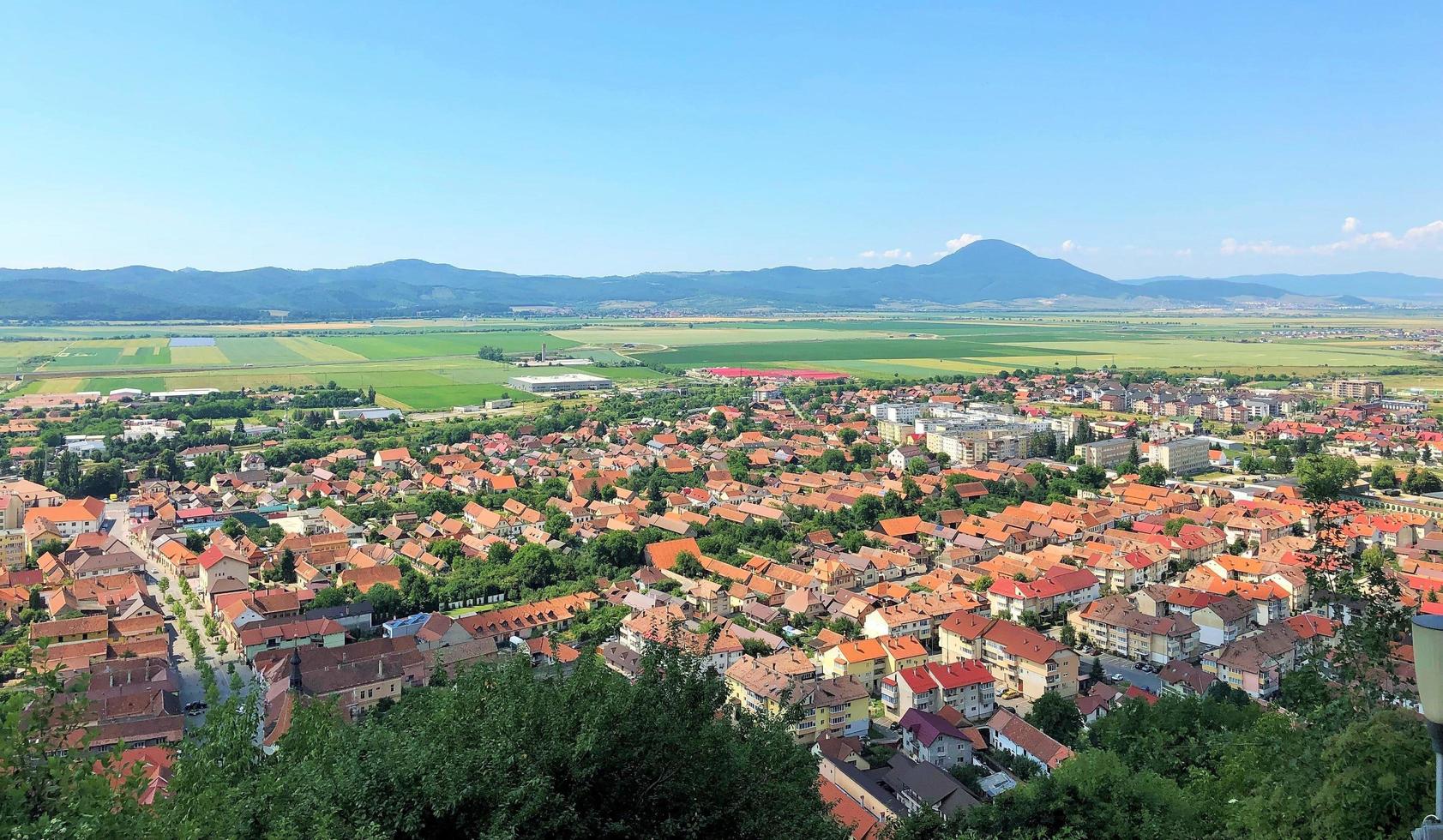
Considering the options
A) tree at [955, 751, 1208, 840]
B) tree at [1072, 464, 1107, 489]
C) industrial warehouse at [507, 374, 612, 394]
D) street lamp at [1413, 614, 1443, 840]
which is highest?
A: street lamp at [1413, 614, 1443, 840]

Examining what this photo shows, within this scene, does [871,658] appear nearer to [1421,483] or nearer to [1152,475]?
[1152,475]

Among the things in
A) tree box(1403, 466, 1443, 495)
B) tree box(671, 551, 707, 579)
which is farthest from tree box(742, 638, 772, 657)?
tree box(1403, 466, 1443, 495)

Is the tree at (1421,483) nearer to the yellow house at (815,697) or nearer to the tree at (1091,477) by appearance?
the tree at (1091,477)

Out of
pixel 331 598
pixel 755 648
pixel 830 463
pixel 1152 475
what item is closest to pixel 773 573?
pixel 755 648

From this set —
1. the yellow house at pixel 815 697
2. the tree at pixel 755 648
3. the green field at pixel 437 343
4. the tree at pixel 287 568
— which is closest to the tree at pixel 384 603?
the tree at pixel 287 568

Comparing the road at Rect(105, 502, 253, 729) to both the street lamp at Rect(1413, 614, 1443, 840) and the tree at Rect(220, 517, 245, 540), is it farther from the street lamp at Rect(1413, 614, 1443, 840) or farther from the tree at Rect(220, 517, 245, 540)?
the street lamp at Rect(1413, 614, 1443, 840)

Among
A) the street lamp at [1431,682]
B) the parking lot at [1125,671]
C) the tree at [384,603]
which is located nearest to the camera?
the street lamp at [1431,682]
